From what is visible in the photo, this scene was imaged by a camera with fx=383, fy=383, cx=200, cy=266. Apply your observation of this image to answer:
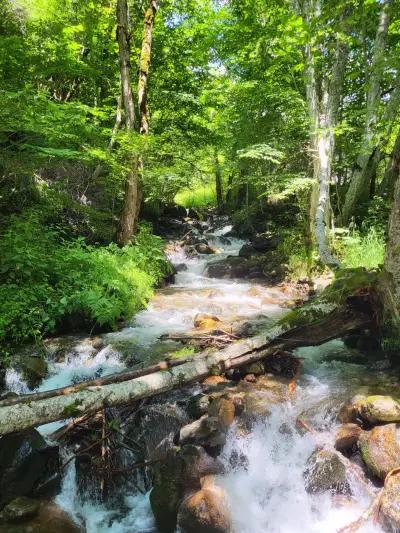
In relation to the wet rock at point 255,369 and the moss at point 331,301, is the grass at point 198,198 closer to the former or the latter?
the moss at point 331,301

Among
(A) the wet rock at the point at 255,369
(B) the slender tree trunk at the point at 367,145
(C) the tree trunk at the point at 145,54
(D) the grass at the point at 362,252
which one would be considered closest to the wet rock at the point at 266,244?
(B) the slender tree trunk at the point at 367,145

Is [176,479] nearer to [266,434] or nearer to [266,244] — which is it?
A: [266,434]

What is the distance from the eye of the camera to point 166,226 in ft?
62.2

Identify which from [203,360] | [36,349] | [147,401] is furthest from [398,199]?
[36,349]

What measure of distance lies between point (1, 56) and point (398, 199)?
8.24m

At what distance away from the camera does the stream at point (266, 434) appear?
3.69 meters

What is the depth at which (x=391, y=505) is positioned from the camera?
10.8 feet

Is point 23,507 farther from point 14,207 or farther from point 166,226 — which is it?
point 166,226

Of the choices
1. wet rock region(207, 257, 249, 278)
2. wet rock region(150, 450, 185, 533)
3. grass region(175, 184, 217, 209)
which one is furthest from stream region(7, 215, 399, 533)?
grass region(175, 184, 217, 209)

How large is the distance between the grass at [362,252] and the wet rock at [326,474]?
5.48 metres

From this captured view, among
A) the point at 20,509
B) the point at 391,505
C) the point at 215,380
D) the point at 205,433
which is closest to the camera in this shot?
the point at 391,505

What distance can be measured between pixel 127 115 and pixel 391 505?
10170mm

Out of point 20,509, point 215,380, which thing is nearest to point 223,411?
point 215,380

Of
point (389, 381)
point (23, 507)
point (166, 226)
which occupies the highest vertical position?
point (166, 226)
